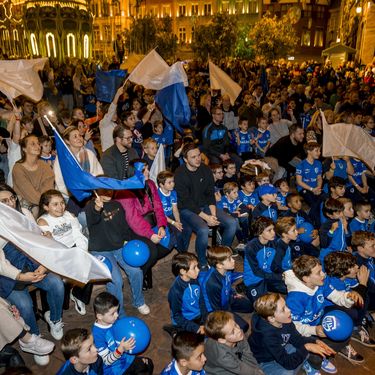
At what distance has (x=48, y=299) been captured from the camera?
14.7 ft

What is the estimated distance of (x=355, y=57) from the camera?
1529 inches

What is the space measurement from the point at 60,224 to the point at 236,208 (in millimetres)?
3271

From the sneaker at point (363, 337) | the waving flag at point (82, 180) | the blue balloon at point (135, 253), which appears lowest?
the sneaker at point (363, 337)

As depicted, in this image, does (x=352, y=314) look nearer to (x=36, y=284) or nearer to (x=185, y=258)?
(x=185, y=258)

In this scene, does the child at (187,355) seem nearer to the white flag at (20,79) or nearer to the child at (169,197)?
the child at (169,197)

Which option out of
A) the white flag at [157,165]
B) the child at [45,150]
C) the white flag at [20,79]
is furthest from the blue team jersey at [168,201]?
the white flag at [20,79]

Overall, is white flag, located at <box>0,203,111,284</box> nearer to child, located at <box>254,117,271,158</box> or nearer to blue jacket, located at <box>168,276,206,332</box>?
blue jacket, located at <box>168,276,206,332</box>

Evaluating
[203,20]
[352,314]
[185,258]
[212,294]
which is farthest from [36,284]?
[203,20]

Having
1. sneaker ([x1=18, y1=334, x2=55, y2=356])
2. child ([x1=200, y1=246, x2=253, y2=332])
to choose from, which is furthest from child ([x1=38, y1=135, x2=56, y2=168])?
child ([x1=200, y1=246, x2=253, y2=332])

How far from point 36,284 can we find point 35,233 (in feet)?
2.33

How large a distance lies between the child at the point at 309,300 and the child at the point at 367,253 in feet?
1.79

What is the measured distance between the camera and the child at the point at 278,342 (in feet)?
12.3

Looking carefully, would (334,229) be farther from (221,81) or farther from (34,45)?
(34,45)

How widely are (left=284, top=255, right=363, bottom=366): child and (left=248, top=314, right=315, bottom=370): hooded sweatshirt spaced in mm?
332
